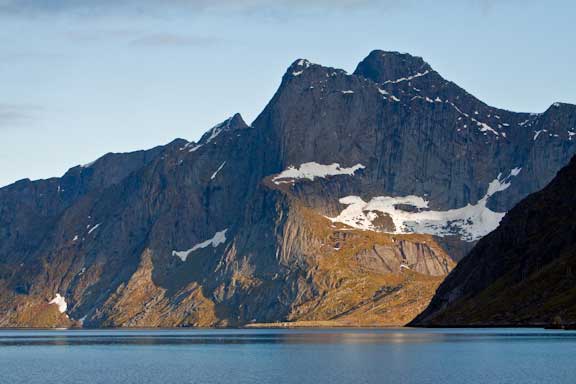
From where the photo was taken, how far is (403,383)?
126188mm

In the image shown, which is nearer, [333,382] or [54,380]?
[333,382]

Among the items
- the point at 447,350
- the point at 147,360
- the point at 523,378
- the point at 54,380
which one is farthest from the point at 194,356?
the point at 523,378

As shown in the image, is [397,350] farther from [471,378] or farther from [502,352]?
[471,378]

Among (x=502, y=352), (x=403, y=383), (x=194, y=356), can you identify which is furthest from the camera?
(x=194, y=356)

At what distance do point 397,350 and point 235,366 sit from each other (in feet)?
147

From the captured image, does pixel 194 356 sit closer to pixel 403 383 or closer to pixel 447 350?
pixel 447 350

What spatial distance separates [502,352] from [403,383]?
55.7 m

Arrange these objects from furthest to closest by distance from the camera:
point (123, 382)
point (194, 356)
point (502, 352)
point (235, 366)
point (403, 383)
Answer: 1. point (194, 356)
2. point (502, 352)
3. point (235, 366)
4. point (123, 382)
5. point (403, 383)

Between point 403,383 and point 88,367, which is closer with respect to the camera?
point 403,383

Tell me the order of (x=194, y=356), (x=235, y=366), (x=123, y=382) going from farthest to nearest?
(x=194, y=356)
(x=235, y=366)
(x=123, y=382)

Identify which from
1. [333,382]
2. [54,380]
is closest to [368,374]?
[333,382]

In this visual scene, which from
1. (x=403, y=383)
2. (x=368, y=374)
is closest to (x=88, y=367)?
(x=368, y=374)

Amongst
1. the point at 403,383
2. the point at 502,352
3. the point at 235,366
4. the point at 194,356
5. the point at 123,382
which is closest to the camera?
the point at 403,383

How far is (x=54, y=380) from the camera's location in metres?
140
